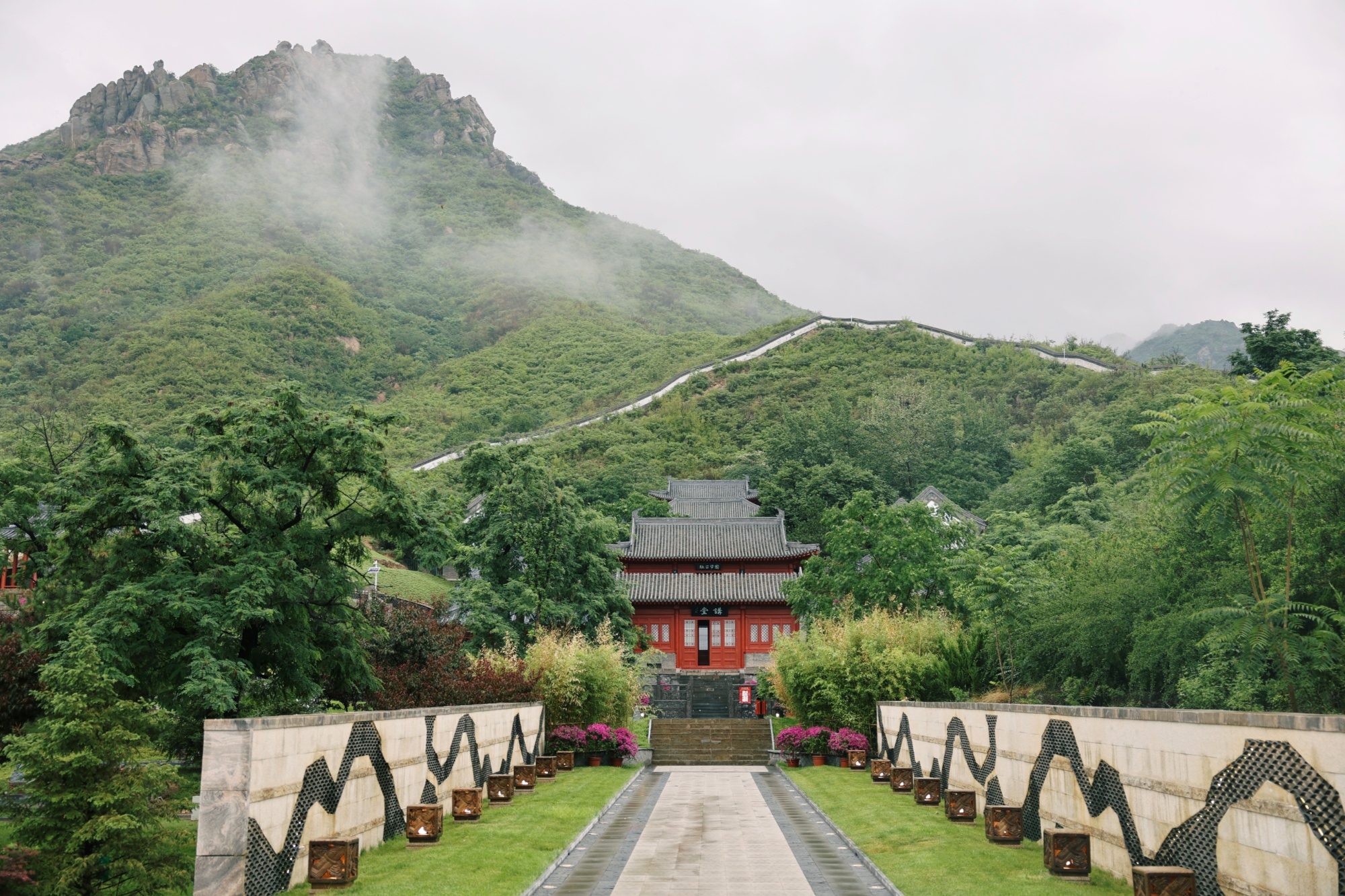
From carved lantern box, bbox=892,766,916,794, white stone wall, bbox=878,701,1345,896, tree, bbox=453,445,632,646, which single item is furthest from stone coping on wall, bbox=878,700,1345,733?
tree, bbox=453,445,632,646

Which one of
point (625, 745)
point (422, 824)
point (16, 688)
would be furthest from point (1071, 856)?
point (625, 745)

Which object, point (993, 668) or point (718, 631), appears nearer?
point (993, 668)

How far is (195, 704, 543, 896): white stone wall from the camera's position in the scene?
7219mm

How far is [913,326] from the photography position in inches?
2945

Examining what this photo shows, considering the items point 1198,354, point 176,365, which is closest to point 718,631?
point 176,365

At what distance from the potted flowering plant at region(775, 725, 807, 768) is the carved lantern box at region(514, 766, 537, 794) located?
7117 mm

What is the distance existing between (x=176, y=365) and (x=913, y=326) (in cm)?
5113

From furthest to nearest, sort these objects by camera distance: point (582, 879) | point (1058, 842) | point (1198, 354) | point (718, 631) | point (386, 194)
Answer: point (386, 194) < point (1198, 354) < point (718, 631) < point (582, 879) < point (1058, 842)

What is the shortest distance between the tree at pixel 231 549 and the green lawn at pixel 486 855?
2732mm

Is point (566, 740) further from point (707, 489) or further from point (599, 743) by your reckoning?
point (707, 489)

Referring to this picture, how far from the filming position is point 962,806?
40.2 feet

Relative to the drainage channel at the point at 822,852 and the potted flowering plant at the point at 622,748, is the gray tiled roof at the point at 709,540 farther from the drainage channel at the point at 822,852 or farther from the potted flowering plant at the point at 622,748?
the drainage channel at the point at 822,852

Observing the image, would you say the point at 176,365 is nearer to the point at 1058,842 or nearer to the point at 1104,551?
the point at 1104,551

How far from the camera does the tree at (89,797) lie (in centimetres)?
A: 742
